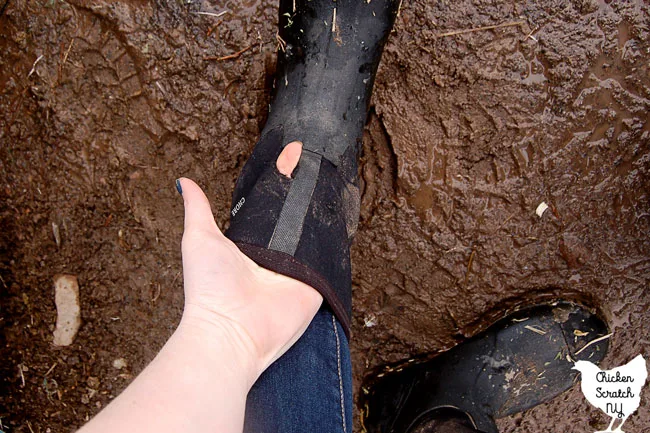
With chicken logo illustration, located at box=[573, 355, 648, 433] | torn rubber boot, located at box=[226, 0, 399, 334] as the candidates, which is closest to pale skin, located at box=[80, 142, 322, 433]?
torn rubber boot, located at box=[226, 0, 399, 334]

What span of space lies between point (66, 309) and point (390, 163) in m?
1.04

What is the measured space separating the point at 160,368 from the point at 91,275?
84cm

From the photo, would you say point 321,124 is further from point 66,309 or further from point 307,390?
point 66,309

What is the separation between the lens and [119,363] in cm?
146

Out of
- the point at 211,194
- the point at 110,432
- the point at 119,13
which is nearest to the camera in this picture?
the point at 110,432

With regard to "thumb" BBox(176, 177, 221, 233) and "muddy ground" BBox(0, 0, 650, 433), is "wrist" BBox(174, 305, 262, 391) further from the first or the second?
"muddy ground" BBox(0, 0, 650, 433)

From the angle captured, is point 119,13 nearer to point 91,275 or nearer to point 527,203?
point 91,275

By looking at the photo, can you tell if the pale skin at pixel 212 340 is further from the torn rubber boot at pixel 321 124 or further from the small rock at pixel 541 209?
the small rock at pixel 541 209

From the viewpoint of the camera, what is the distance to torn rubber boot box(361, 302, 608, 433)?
1.39 metres

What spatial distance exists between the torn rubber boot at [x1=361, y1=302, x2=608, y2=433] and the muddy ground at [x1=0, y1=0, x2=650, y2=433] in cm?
5

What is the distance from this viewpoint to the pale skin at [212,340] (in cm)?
64

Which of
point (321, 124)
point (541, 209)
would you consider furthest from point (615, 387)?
point (321, 124)

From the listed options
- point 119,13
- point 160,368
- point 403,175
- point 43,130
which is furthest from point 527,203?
point 43,130

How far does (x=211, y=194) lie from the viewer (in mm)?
1363
